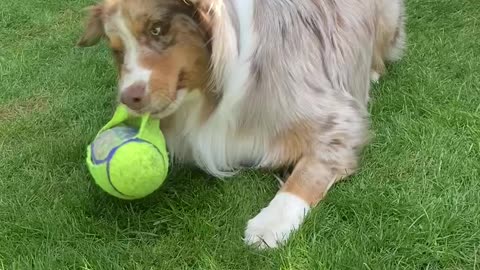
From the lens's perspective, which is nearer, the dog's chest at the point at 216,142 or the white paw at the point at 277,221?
the white paw at the point at 277,221

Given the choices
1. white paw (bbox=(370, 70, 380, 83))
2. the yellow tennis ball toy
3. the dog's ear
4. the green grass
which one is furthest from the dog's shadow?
white paw (bbox=(370, 70, 380, 83))

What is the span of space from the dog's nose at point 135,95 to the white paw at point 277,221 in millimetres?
612

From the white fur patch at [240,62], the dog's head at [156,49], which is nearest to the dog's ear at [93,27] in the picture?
the dog's head at [156,49]

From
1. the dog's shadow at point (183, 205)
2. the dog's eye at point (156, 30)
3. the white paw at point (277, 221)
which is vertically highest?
the dog's eye at point (156, 30)

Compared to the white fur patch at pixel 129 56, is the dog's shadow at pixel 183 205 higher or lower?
lower

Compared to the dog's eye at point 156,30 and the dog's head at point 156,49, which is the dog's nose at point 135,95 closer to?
the dog's head at point 156,49

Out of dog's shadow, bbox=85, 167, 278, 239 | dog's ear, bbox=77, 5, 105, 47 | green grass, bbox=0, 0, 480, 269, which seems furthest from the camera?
dog's ear, bbox=77, 5, 105, 47

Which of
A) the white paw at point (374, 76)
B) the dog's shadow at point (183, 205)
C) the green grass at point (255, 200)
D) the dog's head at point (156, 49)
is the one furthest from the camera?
the white paw at point (374, 76)

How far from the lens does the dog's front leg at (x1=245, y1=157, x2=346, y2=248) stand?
2576mm

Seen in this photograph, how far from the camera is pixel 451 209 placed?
2.63m

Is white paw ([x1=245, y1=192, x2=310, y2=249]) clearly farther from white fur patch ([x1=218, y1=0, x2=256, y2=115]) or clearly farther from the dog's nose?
the dog's nose

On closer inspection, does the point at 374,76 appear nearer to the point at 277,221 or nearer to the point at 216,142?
the point at 216,142

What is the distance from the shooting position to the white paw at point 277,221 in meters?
2.55

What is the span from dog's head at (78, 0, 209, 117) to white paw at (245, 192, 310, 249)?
545mm
